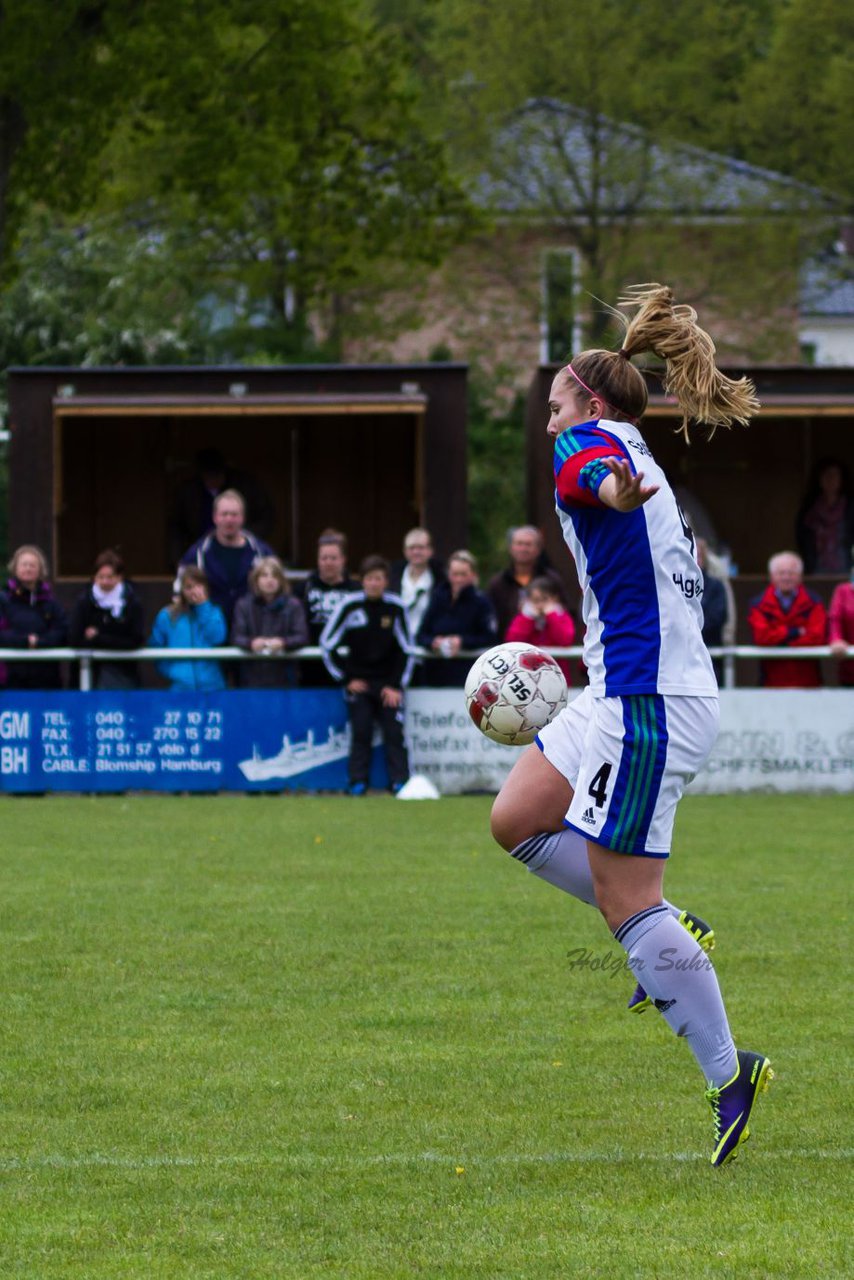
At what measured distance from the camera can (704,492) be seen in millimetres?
23797

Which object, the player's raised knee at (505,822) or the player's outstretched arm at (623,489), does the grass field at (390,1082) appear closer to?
the player's raised knee at (505,822)

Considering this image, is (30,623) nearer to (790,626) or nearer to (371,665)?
(371,665)

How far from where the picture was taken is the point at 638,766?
15.9 ft

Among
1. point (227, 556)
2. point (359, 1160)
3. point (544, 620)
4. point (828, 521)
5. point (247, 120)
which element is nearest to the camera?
point (359, 1160)

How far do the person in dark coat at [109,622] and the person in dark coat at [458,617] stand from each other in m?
2.27

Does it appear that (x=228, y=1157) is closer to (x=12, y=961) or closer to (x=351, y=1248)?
(x=351, y=1248)

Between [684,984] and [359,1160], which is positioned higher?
[684,984]

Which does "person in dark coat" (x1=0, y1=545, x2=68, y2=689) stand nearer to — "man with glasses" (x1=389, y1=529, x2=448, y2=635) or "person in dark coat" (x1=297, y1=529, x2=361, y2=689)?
"person in dark coat" (x1=297, y1=529, x2=361, y2=689)

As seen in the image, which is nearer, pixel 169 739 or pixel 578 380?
pixel 578 380

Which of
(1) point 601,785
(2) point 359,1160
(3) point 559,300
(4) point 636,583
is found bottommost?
(2) point 359,1160

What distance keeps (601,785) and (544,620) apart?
10.3 metres

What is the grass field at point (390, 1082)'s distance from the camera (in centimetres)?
410

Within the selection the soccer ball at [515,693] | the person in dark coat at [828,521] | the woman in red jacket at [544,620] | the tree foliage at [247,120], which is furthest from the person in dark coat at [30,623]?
the soccer ball at [515,693]

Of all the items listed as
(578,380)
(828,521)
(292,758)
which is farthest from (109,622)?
(578,380)
